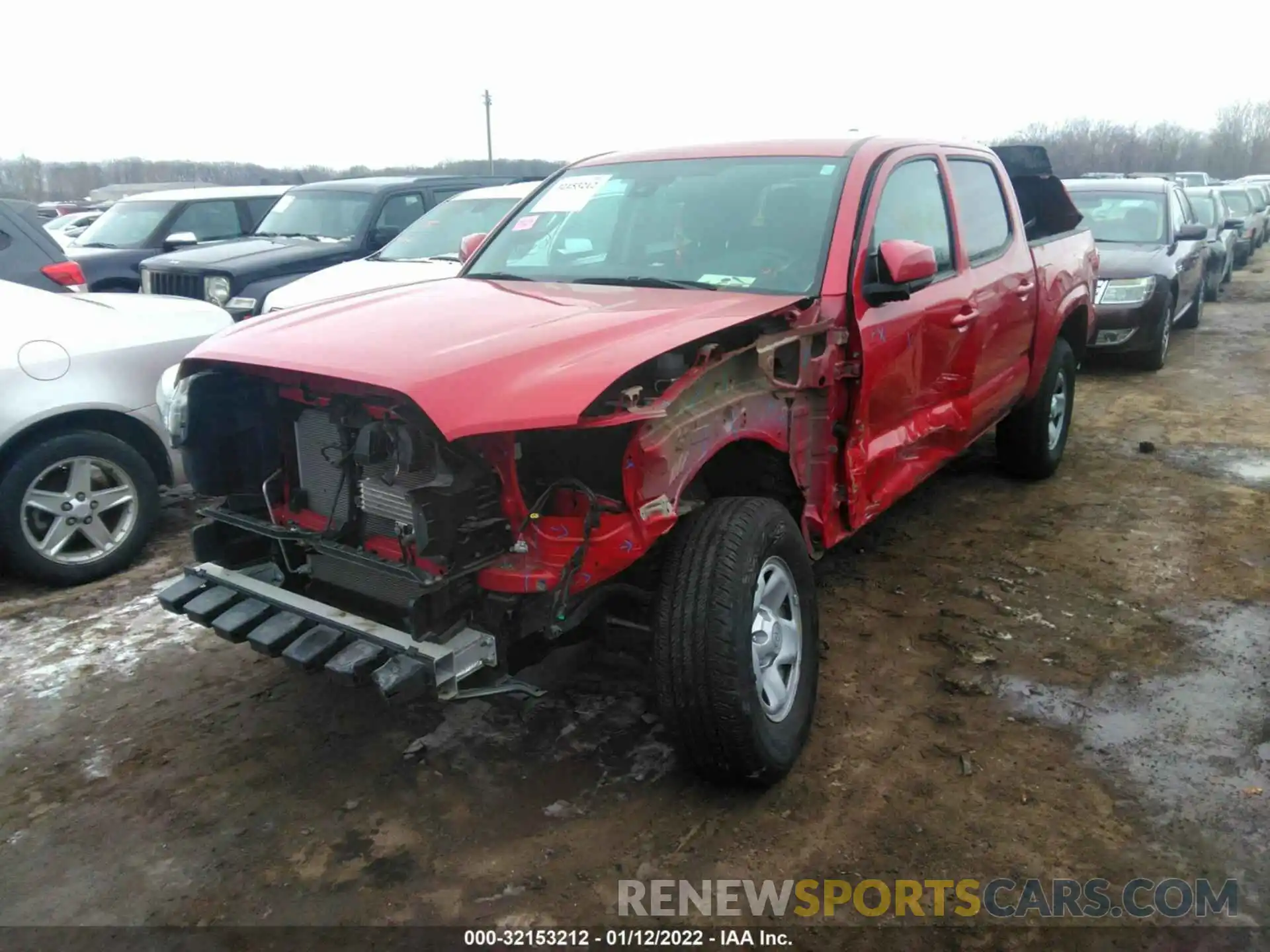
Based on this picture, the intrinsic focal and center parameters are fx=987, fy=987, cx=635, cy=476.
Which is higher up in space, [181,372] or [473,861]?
[181,372]

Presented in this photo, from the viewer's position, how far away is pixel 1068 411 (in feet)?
21.0

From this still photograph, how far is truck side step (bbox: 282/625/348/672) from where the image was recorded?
2.75m

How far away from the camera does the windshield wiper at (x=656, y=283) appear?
365cm

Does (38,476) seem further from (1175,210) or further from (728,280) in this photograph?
(1175,210)

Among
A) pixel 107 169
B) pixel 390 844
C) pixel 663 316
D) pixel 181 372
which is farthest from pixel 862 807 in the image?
pixel 107 169

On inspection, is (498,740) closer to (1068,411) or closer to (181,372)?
(181,372)

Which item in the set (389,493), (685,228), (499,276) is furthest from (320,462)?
(685,228)

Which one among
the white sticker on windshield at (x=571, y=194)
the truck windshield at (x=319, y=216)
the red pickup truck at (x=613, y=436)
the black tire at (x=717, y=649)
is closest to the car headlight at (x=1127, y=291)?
the red pickup truck at (x=613, y=436)

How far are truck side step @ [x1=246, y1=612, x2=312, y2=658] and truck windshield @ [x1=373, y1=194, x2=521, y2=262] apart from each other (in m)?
5.48

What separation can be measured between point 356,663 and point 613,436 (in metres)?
0.93

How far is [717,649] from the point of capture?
2.77m

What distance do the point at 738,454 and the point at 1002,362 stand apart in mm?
2269

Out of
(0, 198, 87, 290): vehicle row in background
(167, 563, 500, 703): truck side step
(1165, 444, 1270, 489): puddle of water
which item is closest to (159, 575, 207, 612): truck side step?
(167, 563, 500, 703): truck side step

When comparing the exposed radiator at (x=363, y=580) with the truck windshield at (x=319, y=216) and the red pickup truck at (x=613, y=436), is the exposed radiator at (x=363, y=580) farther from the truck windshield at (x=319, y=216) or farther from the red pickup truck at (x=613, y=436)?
the truck windshield at (x=319, y=216)
